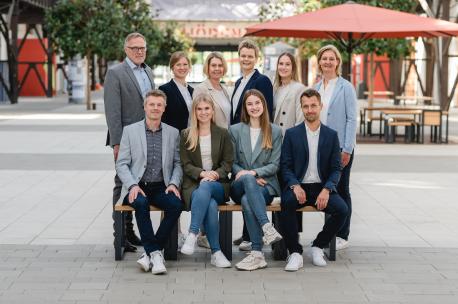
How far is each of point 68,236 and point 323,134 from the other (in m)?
2.61

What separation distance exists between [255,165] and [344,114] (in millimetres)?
980

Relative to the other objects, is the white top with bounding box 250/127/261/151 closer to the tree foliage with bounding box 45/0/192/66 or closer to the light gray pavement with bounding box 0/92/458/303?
the light gray pavement with bounding box 0/92/458/303

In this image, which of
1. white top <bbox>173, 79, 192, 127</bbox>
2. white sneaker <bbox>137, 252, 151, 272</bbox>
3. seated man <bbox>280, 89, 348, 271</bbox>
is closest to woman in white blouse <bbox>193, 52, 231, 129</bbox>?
white top <bbox>173, 79, 192, 127</bbox>

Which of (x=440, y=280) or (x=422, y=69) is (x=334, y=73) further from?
(x=422, y=69)

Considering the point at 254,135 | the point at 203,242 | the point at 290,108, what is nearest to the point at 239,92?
the point at 290,108

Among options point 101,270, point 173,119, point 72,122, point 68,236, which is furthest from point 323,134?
point 72,122

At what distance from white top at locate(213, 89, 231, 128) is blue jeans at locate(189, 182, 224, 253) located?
843 mm

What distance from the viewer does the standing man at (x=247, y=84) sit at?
805 centimetres

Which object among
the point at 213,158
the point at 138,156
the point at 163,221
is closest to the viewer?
the point at 163,221

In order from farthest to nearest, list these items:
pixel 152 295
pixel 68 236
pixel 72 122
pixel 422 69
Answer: pixel 422 69 → pixel 72 122 → pixel 68 236 → pixel 152 295

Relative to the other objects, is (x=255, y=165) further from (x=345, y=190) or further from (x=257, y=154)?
(x=345, y=190)

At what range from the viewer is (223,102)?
26.9 ft

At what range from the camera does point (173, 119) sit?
819 cm

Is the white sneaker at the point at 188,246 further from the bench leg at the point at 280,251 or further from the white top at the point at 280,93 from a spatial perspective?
the white top at the point at 280,93
